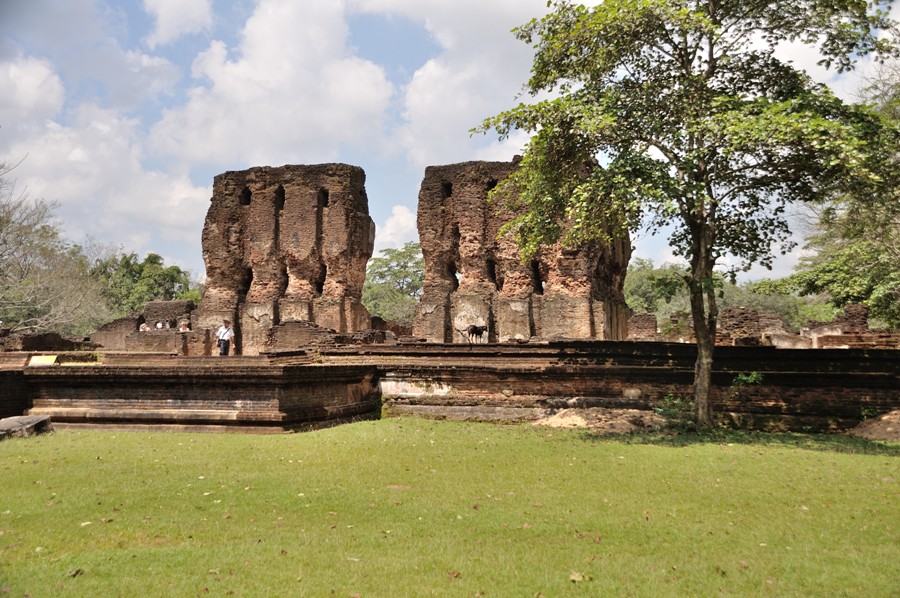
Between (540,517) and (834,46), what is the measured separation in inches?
300

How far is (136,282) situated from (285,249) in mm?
25573

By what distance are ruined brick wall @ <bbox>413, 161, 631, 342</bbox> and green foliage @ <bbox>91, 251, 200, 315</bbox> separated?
2527 centimetres

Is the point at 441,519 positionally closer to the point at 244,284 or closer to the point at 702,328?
the point at 702,328

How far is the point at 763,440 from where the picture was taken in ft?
26.6

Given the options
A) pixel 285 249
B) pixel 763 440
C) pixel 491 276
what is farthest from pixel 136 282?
pixel 763 440

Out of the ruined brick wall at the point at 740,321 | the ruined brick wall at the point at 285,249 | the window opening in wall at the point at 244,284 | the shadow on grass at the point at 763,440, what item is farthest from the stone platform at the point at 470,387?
the window opening in wall at the point at 244,284

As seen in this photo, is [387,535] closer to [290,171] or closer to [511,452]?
[511,452]

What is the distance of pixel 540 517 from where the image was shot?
4680 mm

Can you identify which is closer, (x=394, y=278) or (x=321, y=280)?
(x=321, y=280)

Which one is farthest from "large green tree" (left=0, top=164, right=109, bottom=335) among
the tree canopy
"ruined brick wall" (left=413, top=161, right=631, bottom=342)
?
"ruined brick wall" (left=413, top=161, right=631, bottom=342)

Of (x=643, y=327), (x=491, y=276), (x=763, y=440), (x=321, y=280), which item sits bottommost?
(x=763, y=440)

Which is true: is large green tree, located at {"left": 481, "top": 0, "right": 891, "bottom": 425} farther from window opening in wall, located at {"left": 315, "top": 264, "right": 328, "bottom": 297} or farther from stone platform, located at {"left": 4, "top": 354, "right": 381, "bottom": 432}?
window opening in wall, located at {"left": 315, "top": 264, "right": 328, "bottom": 297}

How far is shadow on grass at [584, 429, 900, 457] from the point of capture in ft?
24.8

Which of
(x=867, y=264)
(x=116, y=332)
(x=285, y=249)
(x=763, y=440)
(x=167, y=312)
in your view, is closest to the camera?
(x=763, y=440)
